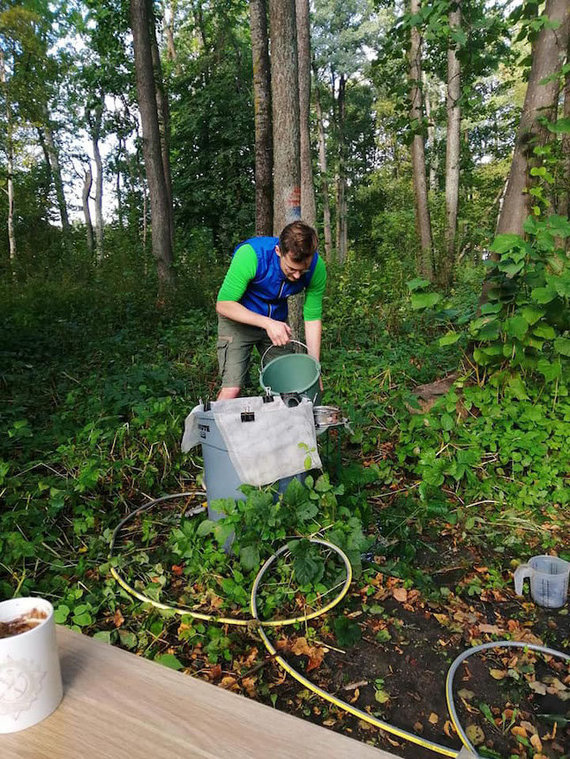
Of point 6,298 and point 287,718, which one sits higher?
point 6,298

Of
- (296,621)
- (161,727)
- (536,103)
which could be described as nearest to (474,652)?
(296,621)

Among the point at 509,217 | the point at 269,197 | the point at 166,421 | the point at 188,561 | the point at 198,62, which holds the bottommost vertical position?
the point at 188,561

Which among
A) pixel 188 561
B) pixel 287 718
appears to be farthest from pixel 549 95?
pixel 287 718

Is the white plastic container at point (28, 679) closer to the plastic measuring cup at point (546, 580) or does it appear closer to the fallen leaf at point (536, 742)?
the fallen leaf at point (536, 742)

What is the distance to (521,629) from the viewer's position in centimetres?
213

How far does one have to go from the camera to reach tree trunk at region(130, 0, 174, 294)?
25.3 feet

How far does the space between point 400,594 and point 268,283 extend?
1.78 meters

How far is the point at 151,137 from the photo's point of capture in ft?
26.0

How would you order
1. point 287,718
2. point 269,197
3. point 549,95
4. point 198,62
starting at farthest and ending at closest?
point 198,62
point 269,197
point 549,95
point 287,718

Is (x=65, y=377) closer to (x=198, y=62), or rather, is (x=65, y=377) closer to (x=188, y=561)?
(x=188, y=561)

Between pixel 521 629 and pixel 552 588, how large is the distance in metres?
0.24

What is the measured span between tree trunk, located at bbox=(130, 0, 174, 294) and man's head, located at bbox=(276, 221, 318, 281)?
5.14 m

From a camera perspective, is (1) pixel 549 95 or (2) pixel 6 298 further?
(2) pixel 6 298

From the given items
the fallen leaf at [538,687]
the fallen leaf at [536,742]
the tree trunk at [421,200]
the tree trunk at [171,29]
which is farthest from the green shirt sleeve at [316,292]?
the tree trunk at [171,29]
